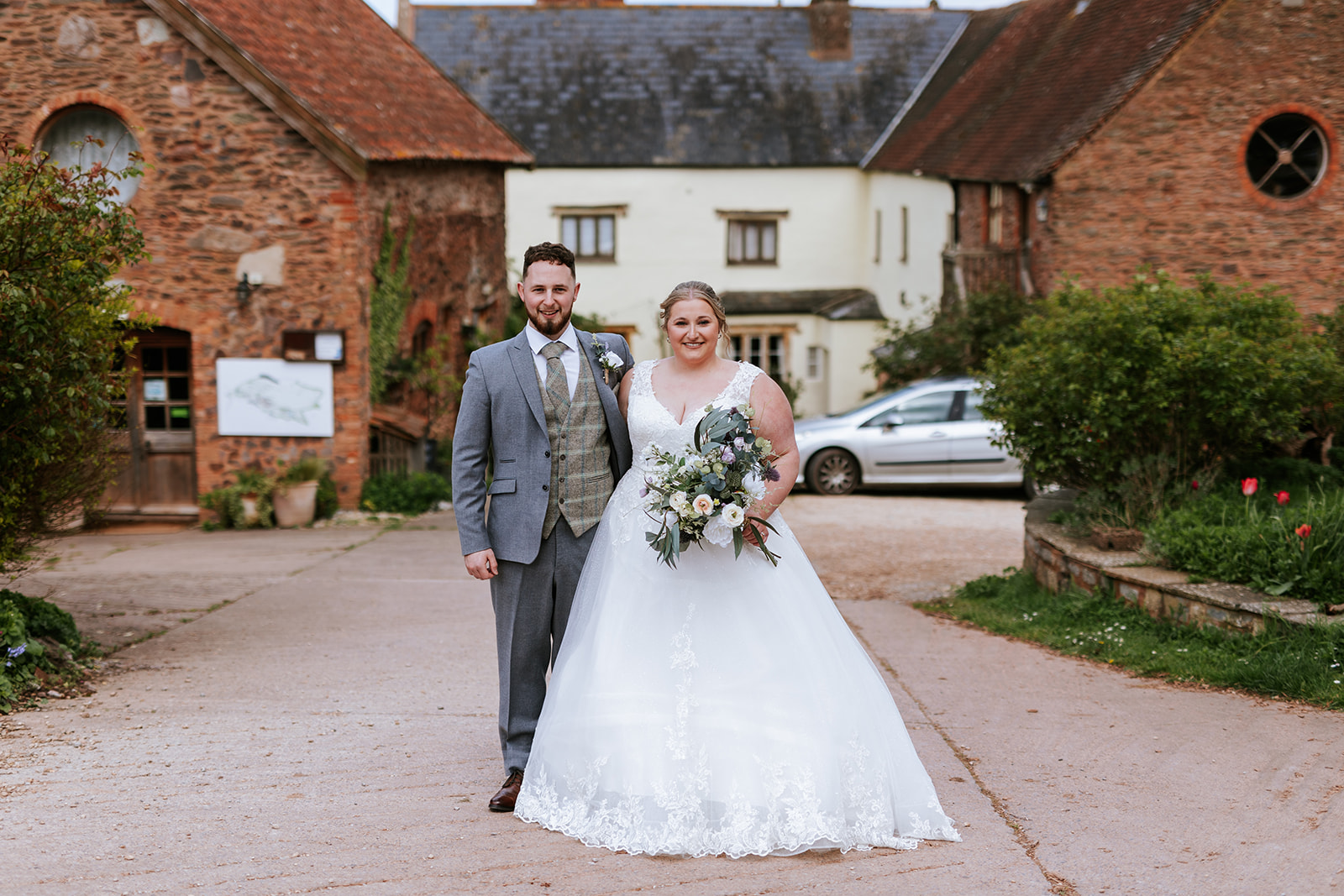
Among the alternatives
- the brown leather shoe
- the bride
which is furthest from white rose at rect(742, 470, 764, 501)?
the brown leather shoe

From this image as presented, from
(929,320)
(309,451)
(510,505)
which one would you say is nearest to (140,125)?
(309,451)

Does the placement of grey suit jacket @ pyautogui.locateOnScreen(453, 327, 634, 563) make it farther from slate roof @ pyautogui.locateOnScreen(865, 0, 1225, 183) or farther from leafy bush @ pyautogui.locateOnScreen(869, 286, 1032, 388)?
slate roof @ pyautogui.locateOnScreen(865, 0, 1225, 183)

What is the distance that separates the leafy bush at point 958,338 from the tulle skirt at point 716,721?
13.9 m

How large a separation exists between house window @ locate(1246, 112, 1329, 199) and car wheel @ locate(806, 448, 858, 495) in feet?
22.9

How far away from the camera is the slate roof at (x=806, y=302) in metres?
26.4

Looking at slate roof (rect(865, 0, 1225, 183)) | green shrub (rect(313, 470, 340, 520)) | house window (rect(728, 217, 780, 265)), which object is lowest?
green shrub (rect(313, 470, 340, 520))

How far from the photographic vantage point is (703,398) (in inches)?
188

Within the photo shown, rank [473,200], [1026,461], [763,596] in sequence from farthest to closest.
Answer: [473,200] < [1026,461] < [763,596]

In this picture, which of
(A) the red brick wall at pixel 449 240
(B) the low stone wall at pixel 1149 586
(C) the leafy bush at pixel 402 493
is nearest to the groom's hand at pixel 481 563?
(B) the low stone wall at pixel 1149 586

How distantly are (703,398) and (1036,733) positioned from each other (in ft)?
7.46

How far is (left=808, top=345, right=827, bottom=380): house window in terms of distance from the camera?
26.8 meters

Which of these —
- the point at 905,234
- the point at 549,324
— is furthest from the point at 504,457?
the point at 905,234

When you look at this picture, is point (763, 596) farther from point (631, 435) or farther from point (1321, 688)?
point (1321, 688)

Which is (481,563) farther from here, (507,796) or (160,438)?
(160,438)
